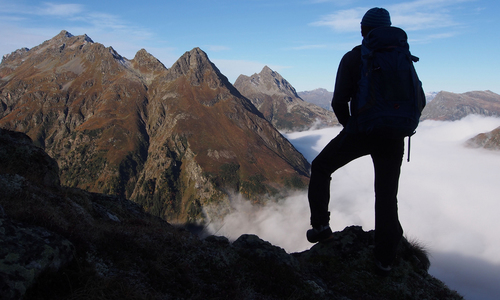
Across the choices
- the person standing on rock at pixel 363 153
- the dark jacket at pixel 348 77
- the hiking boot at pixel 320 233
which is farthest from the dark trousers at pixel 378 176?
the dark jacket at pixel 348 77

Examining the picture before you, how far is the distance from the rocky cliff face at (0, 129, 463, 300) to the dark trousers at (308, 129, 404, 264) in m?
1.19

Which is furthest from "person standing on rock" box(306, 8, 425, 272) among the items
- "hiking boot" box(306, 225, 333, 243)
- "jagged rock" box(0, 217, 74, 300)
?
"jagged rock" box(0, 217, 74, 300)

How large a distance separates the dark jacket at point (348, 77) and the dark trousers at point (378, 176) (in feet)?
2.67

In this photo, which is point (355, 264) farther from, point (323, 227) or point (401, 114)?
point (401, 114)

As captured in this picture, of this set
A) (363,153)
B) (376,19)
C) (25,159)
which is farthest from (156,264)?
(25,159)

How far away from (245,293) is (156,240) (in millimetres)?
2426

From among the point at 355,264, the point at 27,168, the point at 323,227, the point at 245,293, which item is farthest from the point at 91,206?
the point at 355,264

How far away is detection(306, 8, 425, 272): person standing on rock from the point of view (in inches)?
227

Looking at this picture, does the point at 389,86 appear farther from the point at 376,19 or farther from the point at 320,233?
the point at 320,233

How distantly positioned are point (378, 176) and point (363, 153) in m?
0.63

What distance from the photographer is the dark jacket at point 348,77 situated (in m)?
5.68

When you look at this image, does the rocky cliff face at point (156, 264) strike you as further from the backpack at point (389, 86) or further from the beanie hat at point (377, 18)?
the beanie hat at point (377, 18)

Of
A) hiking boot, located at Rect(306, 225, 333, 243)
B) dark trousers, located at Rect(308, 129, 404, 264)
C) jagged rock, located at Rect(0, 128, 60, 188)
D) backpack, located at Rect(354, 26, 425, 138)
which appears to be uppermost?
backpack, located at Rect(354, 26, 425, 138)

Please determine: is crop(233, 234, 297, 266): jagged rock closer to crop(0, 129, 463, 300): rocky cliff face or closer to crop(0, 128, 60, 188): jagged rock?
crop(0, 129, 463, 300): rocky cliff face
